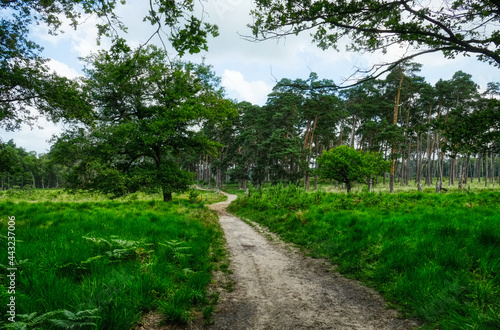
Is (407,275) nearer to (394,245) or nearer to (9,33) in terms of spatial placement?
(394,245)

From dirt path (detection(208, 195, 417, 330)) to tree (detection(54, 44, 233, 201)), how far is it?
1347 centimetres

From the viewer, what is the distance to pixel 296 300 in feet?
12.5

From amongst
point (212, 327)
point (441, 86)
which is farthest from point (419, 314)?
point (441, 86)

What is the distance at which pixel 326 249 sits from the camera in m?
6.50

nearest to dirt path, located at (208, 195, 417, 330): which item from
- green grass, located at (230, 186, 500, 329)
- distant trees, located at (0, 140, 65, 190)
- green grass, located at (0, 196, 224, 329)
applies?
green grass, located at (230, 186, 500, 329)

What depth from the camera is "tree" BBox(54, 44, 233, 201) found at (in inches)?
640

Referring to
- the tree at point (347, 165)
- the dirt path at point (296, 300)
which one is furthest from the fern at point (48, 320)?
the tree at point (347, 165)

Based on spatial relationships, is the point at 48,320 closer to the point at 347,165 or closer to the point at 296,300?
the point at 296,300

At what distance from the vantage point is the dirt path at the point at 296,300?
3.12 m

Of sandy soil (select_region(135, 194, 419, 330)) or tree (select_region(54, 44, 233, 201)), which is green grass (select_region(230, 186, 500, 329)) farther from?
tree (select_region(54, 44, 233, 201))

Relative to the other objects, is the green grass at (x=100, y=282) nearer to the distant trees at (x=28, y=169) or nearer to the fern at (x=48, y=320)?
the fern at (x=48, y=320)

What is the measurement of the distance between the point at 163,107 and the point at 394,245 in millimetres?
17113

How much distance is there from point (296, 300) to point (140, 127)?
16.5 metres

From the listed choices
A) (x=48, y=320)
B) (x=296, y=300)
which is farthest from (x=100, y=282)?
(x=296, y=300)
